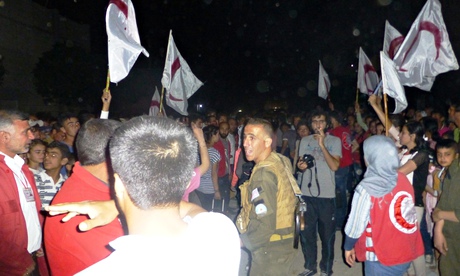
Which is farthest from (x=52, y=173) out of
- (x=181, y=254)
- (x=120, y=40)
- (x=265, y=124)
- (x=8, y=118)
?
(x=181, y=254)

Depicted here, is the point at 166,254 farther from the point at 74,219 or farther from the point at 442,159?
the point at 442,159

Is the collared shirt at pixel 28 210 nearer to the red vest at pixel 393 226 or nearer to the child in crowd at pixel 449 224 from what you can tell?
the red vest at pixel 393 226

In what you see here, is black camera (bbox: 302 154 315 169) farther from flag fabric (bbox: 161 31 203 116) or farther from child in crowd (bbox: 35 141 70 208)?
flag fabric (bbox: 161 31 203 116)

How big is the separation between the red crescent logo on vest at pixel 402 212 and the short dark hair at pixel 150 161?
2.54 metres

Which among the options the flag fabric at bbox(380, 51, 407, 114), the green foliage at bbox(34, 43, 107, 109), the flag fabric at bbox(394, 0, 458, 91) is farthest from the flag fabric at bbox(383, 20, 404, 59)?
the green foliage at bbox(34, 43, 107, 109)

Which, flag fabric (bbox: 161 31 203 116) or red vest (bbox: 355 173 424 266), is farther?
flag fabric (bbox: 161 31 203 116)

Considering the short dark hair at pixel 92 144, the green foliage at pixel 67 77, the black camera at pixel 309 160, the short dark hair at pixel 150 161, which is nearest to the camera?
the short dark hair at pixel 150 161

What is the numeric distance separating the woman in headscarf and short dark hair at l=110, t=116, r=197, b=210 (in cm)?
240

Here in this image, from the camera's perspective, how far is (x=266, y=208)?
345cm

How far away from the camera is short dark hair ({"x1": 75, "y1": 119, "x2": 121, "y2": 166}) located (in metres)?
2.63

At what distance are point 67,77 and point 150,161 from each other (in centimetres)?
2973

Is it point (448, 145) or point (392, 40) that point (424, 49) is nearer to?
point (392, 40)

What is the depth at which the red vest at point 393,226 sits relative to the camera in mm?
3484

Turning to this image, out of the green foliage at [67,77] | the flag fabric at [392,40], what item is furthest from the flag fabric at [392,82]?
the green foliage at [67,77]
